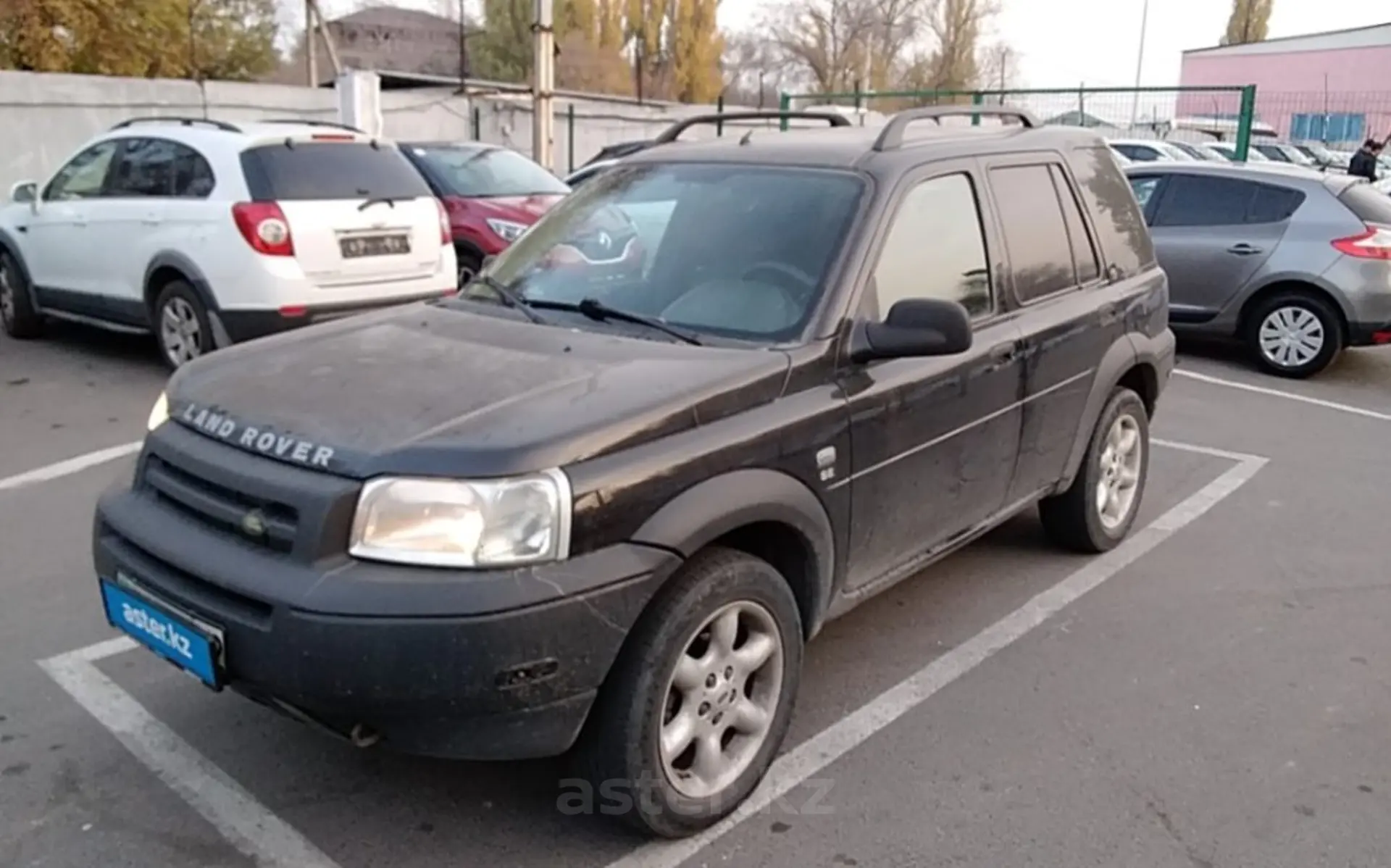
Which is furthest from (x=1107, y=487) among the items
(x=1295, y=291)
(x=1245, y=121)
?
(x=1245, y=121)

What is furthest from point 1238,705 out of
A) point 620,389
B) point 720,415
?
point 620,389

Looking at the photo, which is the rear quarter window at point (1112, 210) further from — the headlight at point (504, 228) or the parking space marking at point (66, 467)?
the headlight at point (504, 228)

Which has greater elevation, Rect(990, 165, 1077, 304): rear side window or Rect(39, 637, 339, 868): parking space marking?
Rect(990, 165, 1077, 304): rear side window

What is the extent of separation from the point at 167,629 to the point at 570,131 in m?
22.0

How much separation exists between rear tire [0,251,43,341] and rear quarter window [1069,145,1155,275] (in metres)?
7.89

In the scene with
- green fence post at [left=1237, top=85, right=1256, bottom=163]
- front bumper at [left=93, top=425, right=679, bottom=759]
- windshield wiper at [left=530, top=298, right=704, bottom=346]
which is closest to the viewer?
front bumper at [left=93, top=425, right=679, bottom=759]

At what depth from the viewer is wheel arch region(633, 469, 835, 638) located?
294cm

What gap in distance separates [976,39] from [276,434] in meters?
46.1

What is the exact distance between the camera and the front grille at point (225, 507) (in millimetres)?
2807

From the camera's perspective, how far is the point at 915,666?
4.20 m

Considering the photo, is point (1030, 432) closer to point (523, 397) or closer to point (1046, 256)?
point (1046, 256)

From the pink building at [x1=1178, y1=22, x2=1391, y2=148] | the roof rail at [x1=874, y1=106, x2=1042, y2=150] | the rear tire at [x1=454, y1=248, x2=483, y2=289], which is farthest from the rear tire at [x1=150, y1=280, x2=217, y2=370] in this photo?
the pink building at [x1=1178, y1=22, x2=1391, y2=148]

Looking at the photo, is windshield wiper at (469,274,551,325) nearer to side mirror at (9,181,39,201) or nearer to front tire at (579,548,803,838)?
front tire at (579,548,803,838)

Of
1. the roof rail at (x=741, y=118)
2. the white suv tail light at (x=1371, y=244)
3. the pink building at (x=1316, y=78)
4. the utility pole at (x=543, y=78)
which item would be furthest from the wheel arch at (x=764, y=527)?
the pink building at (x=1316, y=78)
